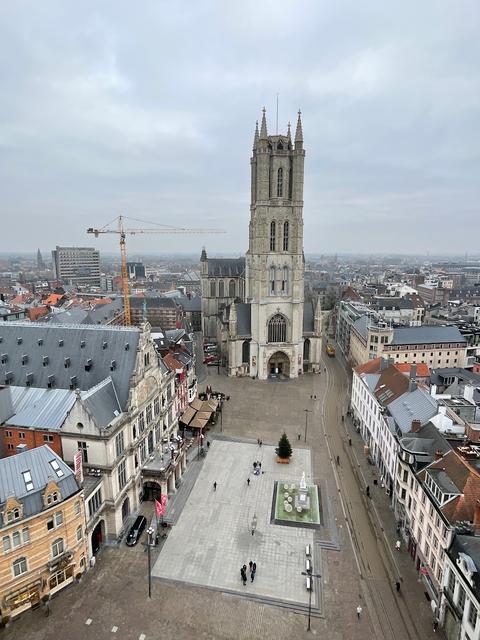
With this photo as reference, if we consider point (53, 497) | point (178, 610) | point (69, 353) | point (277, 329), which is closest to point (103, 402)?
point (69, 353)

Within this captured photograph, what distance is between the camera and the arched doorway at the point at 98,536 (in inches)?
1735

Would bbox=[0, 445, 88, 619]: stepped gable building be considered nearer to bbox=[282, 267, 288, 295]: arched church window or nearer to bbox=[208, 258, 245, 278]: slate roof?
bbox=[282, 267, 288, 295]: arched church window

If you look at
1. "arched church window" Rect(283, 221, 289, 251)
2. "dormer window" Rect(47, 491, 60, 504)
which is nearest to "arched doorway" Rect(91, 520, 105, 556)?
"dormer window" Rect(47, 491, 60, 504)

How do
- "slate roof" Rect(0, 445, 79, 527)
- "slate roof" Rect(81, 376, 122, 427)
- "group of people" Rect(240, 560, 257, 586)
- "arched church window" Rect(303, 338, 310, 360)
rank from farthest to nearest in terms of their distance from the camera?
"arched church window" Rect(303, 338, 310, 360)
"slate roof" Rect(81, 376, 122, 427)
"group of people" Rect(240, 560, 257, 586)
"slate roof" Rect(0, 445, 79, 527)

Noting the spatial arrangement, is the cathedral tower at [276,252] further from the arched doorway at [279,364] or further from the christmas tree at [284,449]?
the christmas tree at [284,449]

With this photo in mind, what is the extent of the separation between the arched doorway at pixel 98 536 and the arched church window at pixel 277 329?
65.4 metres

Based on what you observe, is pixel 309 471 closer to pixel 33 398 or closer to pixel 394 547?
pixel 394 547

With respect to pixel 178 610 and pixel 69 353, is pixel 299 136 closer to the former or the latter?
pixel 69 353

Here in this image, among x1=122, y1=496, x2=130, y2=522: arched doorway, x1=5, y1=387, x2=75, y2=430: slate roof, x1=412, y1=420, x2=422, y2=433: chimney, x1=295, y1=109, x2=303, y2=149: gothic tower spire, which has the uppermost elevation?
x1=295, y1=109, x2=303, y2=149: gothic tower spire

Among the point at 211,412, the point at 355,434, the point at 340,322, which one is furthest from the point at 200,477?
the point at 340,322

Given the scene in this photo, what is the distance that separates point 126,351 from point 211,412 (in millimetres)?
24624

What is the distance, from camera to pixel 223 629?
34.6 meters

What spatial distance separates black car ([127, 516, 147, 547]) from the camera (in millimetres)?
44750

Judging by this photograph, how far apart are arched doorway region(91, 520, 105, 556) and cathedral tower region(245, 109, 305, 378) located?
6147 centimetres
